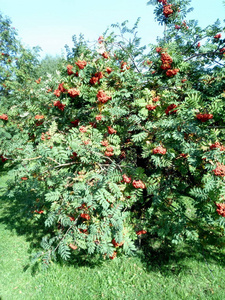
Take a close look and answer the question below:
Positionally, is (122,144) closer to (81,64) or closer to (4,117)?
(81,64)

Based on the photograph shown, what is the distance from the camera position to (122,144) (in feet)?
11.4

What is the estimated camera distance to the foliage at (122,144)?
225 cm

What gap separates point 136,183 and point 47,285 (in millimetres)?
2304

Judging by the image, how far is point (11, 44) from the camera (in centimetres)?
986

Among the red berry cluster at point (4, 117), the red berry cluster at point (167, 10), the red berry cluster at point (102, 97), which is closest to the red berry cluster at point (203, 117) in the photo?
the red berry cluster at point (102, 97)

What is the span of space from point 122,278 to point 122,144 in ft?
7.38

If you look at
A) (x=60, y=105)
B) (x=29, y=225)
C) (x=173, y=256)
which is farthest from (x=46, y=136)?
(x=29, y=225)

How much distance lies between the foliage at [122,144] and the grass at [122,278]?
1.87 ft

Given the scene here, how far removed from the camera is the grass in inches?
115

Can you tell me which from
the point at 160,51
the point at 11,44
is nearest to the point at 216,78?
the point at 160,51

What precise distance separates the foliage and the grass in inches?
22.5

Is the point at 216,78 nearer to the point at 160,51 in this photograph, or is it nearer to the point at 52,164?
the point at 160,51

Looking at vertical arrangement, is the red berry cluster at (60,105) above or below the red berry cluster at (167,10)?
below

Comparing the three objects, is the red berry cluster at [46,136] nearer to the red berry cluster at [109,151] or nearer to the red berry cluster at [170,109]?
the red berry cluster at [109,151]
